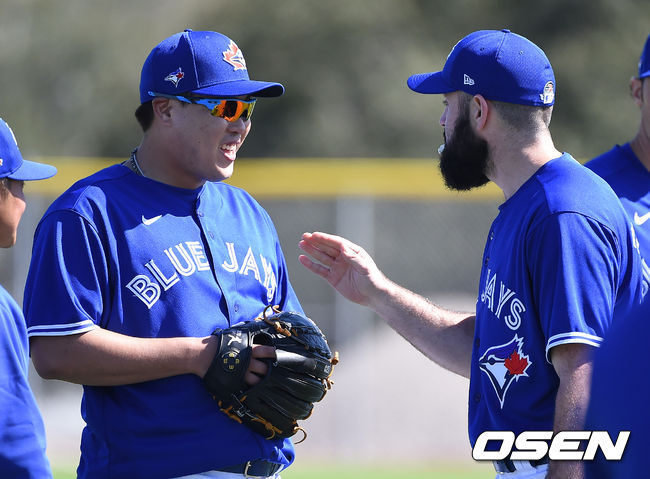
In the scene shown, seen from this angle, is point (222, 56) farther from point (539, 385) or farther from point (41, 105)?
point (41, 105)

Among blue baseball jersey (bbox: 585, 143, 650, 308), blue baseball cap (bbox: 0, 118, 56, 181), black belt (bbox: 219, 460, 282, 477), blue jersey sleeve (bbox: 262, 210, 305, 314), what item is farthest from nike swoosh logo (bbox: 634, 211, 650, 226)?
blue baseball cap (bbox: 0, 118, 56, 181)

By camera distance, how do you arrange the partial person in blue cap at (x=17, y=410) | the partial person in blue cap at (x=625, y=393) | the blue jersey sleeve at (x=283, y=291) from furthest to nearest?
the blue jersey sleeve at (x=283, y=291) → the partial person in blue cap at (x=17, y=410) → the partial person in blue cap at (x=625, y=393)

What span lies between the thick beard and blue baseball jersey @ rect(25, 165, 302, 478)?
2.89ft

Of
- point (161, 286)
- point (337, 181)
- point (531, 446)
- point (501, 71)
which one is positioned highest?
point (501, 71)

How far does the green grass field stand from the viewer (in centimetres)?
818

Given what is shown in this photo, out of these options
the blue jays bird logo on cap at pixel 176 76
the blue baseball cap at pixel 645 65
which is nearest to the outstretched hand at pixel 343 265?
the blue jays bird logo on cap at pixel 176 76

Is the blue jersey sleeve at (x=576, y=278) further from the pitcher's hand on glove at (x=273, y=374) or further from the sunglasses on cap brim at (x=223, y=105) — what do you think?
the sunglasses on cap brim at (x=223, y=105)

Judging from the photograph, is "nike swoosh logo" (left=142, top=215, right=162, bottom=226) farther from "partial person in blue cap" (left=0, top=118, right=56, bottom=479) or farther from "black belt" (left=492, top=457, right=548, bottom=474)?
"black belt" (left=492, top=457, right=548, bottom=474)

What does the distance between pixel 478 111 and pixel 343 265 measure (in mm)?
937

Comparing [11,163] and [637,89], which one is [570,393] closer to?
[11,163]

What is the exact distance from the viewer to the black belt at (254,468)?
325 centimetres

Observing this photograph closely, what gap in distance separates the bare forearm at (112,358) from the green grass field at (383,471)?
506cm

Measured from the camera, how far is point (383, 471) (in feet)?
28.3

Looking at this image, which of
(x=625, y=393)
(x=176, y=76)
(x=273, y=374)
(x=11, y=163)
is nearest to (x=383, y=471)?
(x=273, y=374)
